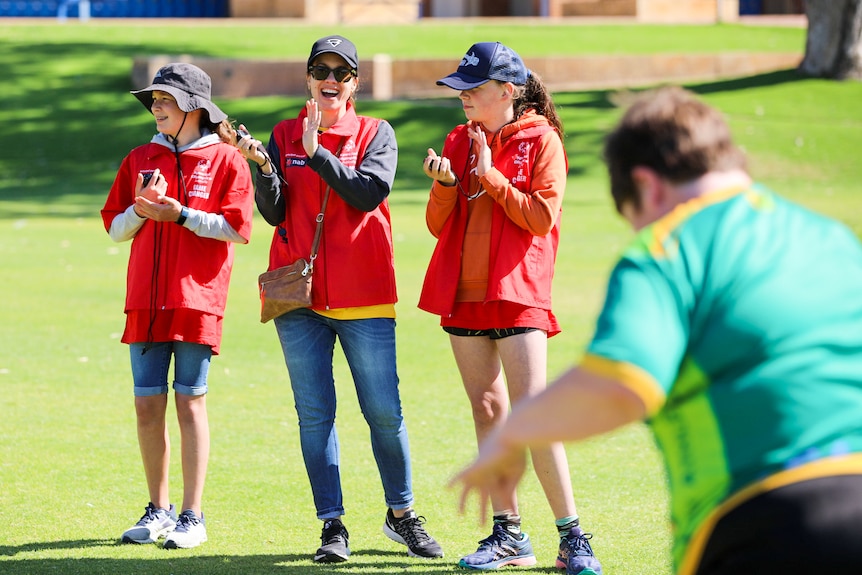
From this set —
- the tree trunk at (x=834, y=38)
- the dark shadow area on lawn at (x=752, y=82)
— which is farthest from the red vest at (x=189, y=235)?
the tree trunk at (x=834, y=38)

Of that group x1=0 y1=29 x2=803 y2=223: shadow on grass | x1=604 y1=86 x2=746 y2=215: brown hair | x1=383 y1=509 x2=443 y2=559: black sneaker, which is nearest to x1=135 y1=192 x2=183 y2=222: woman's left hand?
x1=383 y1=509 x2=443 y2=559: black sneaker

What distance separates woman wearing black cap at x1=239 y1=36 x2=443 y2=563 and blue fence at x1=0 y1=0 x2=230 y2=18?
3690cm

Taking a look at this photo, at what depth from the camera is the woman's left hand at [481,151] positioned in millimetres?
5191

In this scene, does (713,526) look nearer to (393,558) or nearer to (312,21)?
(393,558)

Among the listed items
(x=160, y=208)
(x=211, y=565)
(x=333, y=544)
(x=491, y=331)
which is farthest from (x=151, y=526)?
(x=491, y=331)

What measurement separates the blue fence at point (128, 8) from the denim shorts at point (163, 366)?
36.8m

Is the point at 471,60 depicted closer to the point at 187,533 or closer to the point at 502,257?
the point at 502,257

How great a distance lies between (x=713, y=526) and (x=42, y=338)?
8.65 metres

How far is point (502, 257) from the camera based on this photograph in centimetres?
532

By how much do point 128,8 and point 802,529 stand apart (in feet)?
133

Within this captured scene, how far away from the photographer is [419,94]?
30.3 m

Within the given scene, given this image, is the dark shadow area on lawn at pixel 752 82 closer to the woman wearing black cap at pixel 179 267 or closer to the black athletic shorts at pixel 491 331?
the woman wearing black cap at pixel 179 267

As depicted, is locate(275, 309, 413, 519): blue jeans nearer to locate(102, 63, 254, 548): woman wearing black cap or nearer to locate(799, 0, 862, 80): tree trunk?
locate(102, 63, 254, 548): woman wearing black cap

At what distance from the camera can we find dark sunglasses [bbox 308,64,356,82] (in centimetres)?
546
